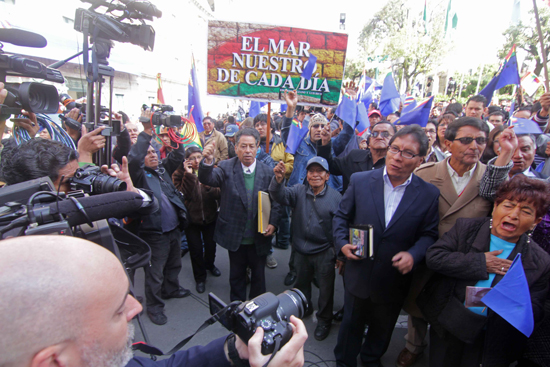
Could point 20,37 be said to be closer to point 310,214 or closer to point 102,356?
point 102,356

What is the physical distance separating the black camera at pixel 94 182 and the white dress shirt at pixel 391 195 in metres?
1.75

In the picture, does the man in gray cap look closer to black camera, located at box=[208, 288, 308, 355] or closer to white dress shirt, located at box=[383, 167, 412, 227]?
white dress shirt, located at box=[383, 167, 412, 227]

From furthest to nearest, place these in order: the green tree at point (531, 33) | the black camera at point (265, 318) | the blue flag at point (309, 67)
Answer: the green tree at point (531, 33), the blue flag at point (309, 67), the black camera at point (265, 318)

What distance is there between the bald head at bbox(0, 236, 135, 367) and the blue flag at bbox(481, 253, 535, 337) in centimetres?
179

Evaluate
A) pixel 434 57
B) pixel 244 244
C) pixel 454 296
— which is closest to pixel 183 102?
pixel 434 57

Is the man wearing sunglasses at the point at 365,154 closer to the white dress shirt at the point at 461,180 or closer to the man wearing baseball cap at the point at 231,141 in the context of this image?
the white dress shirt at the point at 461,180

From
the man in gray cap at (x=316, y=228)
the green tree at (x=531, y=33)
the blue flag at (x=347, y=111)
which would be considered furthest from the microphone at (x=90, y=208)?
the green tree at (x=531, y=33)

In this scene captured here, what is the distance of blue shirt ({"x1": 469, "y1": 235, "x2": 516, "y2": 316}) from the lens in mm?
1724

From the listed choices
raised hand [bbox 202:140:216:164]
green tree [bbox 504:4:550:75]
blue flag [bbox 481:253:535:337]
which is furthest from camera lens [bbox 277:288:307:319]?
green tree [bbox 504:4:550:75]

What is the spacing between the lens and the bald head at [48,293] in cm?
63

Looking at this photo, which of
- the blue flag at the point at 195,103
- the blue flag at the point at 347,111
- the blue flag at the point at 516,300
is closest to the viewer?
the blue flag at the point at 516,300

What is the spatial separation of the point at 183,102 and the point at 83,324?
2432cm

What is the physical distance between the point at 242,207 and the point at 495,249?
205 cm

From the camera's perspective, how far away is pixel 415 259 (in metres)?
1.99
